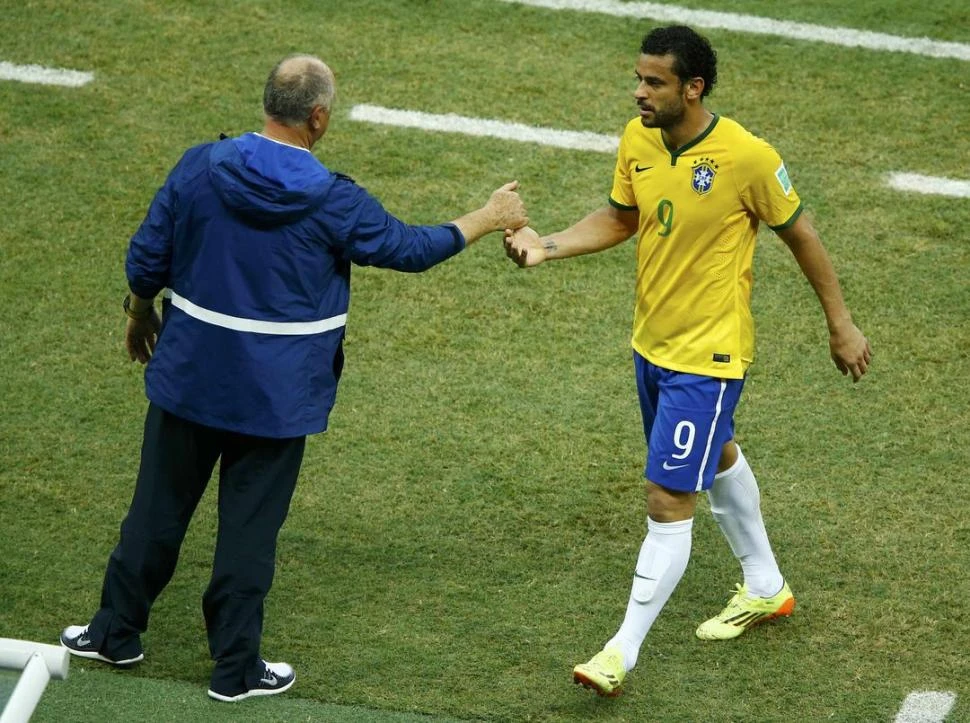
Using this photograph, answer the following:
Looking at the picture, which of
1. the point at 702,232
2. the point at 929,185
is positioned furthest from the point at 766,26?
the point at 702,232

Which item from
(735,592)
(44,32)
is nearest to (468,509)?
(735,592)

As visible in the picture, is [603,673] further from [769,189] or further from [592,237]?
[769,189]

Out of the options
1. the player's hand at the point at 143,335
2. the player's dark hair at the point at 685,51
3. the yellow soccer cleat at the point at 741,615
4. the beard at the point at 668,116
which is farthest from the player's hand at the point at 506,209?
the yellow soccer cleat at the point at 741,615

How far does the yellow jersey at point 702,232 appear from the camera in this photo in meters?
4.95

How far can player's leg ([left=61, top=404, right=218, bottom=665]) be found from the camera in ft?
16.4

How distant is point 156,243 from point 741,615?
2353 millimetres

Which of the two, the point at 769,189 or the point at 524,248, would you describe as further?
the point at 524,248

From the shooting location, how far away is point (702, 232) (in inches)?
197

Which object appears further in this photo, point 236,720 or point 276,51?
point 276,51

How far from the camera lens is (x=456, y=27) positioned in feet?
31.5

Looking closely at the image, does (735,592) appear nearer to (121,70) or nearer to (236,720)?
(236,720)

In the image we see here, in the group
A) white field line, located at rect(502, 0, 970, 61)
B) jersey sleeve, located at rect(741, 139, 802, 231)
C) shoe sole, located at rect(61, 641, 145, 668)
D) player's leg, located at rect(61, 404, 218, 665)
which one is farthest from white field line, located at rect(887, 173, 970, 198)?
shoe sole, located at rect(61, 641, 145, 668)

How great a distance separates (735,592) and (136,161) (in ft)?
14.0

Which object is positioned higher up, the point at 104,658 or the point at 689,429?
the point at 689,429
